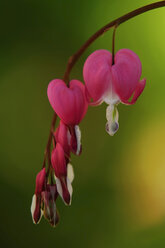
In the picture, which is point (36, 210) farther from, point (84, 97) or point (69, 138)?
point (84, 97)

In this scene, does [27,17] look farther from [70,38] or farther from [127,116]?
[127,116]

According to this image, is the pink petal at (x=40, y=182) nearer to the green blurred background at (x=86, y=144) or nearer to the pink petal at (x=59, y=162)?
the pink petal at (x=59, y=162)

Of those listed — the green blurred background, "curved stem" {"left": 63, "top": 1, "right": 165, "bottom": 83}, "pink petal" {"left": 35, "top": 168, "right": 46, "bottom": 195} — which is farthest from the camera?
the green blurred background

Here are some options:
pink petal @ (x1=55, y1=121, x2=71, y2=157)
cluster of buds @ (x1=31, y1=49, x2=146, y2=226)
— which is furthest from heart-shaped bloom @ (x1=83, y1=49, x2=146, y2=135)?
pink petal @ (x1=55, y1=121, x2=71, y2=157)

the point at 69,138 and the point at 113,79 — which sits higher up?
the point at 113,79

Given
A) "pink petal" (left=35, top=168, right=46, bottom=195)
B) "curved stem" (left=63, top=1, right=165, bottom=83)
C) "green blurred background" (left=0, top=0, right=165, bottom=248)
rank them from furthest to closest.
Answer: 1. "green blurred background" (left=0, top=0, right=165, bottom=248)
2. "pink petal" (left=35, top=168, right=46, bottom=195)
3. "curved stem" (left=63, top=1, right=165, bottom=83)

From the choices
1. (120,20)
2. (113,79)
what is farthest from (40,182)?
(120,20)

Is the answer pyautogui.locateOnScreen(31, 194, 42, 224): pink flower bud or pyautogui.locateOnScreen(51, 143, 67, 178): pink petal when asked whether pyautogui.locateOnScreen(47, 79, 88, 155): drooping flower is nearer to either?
pyautogui.locateOnScreen(51, 143, 67, 178): pink petal

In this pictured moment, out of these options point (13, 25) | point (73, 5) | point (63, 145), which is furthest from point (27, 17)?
point (63, 145)
